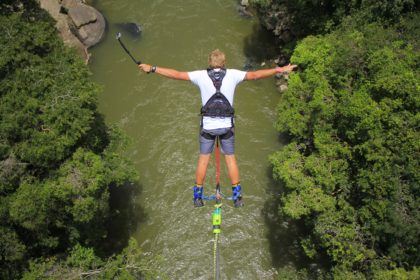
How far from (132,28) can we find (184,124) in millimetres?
7744

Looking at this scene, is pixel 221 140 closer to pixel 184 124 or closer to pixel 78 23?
pixel 184 124

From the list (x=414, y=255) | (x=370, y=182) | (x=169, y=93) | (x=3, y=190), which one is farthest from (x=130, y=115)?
(x=414, y=255)

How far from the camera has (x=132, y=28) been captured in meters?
25.7

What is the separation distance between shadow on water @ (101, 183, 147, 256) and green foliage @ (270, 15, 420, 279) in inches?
242

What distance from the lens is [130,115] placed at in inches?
854

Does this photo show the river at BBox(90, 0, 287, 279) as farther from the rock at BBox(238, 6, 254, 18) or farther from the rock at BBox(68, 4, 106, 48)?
the rock at BBox(68, 4, 106, 48)

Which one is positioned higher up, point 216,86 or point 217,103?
point 216,86

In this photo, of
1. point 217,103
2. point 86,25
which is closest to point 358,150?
point 217,103

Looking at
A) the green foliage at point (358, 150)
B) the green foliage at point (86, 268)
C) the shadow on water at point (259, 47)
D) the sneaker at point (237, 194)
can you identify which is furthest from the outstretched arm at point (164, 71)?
the shadow on water at point (259, 47)

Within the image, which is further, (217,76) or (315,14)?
(315,14)

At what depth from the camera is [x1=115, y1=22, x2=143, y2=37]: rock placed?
25.4 metres

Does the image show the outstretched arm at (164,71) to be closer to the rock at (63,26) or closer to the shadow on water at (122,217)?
the shadow on water at (122,217)

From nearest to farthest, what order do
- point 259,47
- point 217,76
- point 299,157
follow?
1. point 217,76
2. point 299,157
3. point 259,47

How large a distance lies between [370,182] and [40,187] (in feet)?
31.1
